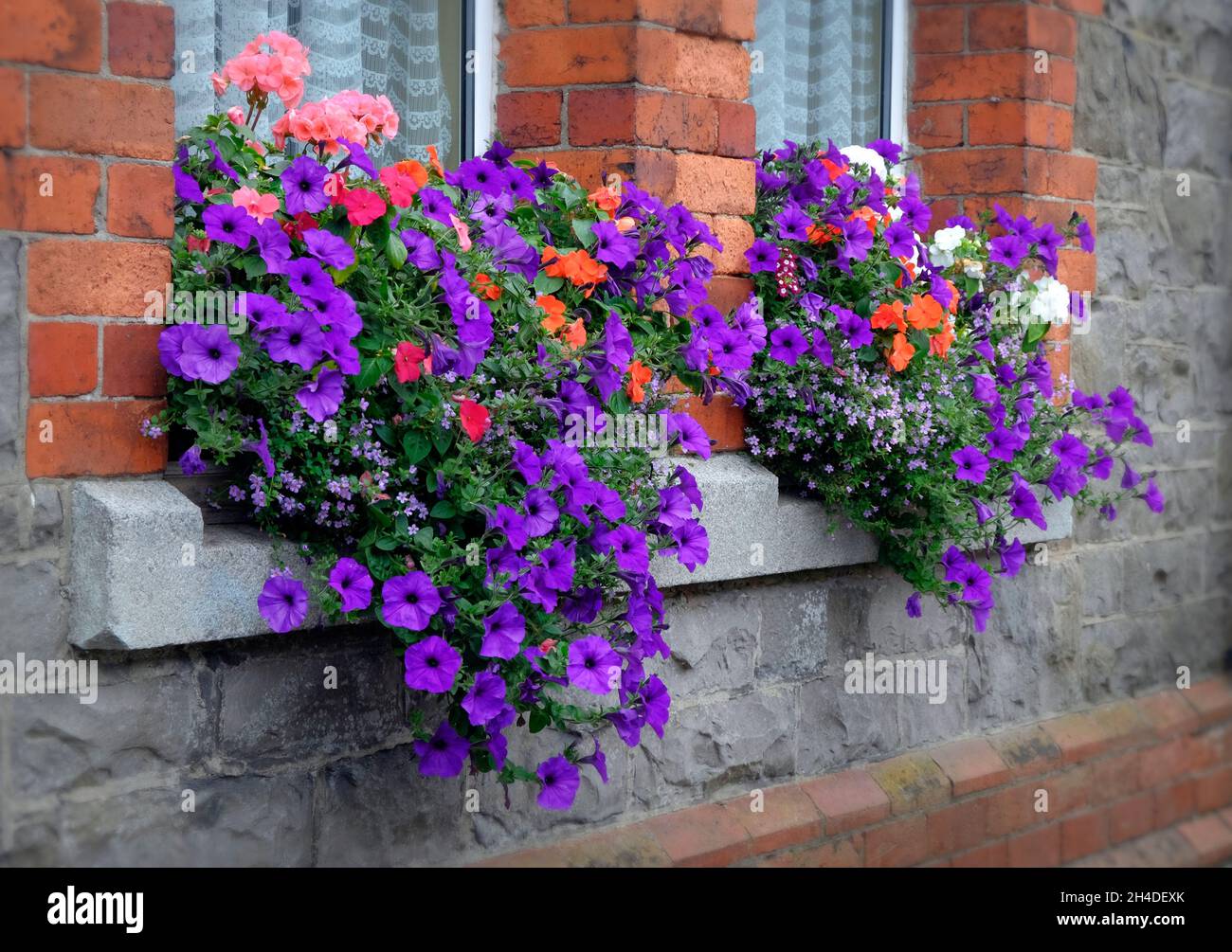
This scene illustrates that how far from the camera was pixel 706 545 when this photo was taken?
3018 millimetres

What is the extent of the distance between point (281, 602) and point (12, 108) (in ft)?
2.92

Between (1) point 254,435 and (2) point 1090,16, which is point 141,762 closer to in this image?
(1) point 254,435

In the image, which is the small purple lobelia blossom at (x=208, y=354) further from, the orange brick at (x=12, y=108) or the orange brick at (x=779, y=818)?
the orange brick at (x=779, y=818)

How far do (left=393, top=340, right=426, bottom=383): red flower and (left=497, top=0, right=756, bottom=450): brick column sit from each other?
100 centimetres

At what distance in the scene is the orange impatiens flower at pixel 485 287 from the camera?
112 inches

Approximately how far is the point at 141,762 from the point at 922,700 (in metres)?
Result: 2.37

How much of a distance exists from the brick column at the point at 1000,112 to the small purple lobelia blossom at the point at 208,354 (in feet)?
9.07

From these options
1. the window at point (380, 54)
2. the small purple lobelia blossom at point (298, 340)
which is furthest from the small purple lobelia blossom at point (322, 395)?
the window at point (380, 54)

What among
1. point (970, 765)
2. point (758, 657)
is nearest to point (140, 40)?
point (758, 657)

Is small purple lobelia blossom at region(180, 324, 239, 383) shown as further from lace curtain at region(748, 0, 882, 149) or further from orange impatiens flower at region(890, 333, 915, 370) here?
lace curtain at region(748, 0, 882, 149)

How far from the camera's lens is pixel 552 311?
2986mm

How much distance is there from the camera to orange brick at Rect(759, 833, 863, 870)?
→ 376cm

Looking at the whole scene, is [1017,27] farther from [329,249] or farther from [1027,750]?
[329,249]

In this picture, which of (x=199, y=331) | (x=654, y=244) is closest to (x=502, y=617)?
(x=199, y=331)
